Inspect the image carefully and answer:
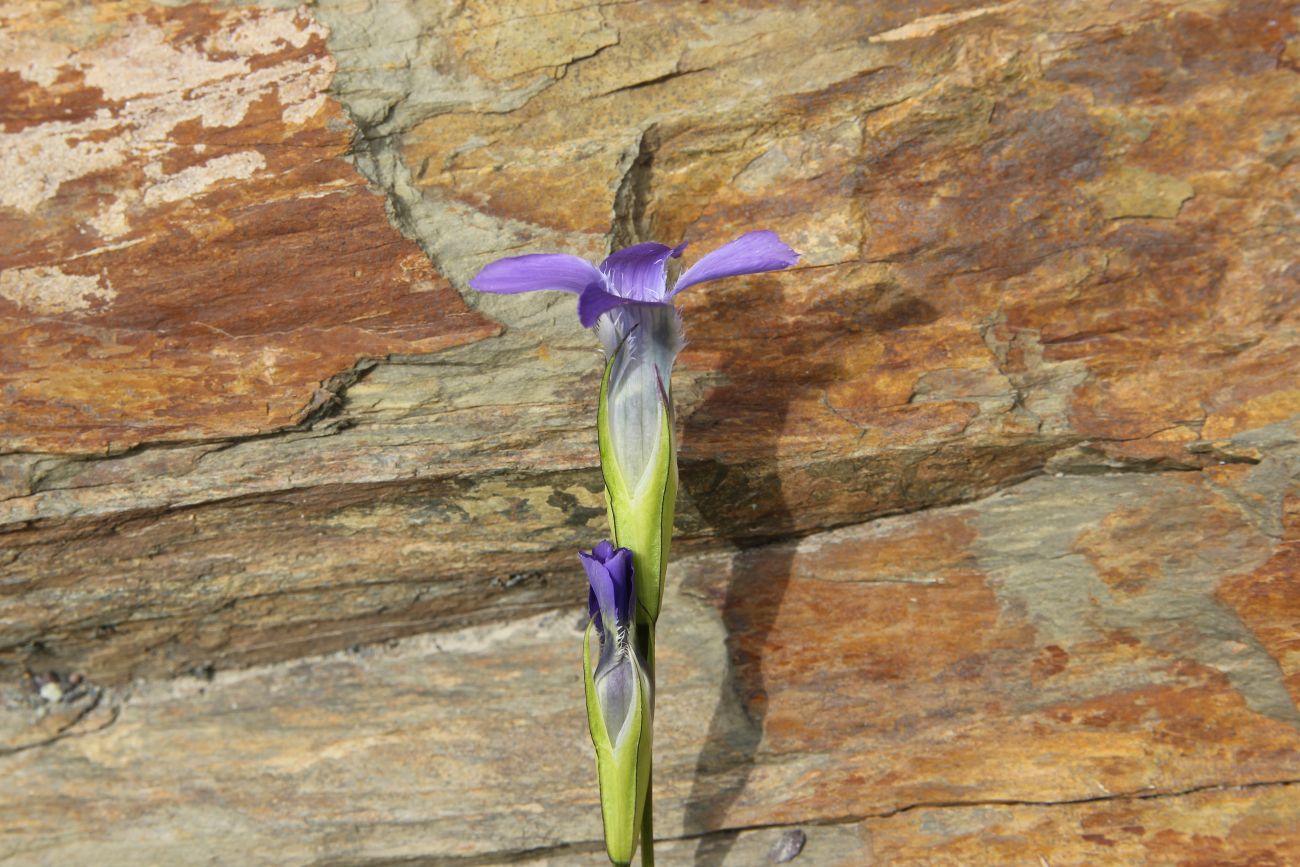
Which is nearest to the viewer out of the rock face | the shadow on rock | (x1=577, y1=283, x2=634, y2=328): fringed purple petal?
(x1=577, y1=283, x2=634, y2=328): fringed purple petal

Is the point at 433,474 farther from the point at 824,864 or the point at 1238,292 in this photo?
the point at 1238,292

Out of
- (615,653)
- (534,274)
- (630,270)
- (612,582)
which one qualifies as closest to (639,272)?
(630,270)

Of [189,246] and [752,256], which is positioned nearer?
[752,256]

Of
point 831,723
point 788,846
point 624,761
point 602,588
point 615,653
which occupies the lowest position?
point 788,846

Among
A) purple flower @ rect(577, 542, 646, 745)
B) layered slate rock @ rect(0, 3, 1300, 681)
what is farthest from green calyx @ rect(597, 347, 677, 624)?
layered slate rock @ rect(0, 3, 1300, 681)

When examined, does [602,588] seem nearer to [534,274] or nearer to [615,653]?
[615,653]

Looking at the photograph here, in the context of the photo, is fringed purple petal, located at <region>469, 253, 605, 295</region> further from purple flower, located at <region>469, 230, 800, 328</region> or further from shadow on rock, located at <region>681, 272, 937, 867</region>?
shadow on rock, located at <region>681, 272, 937, 867</region>
